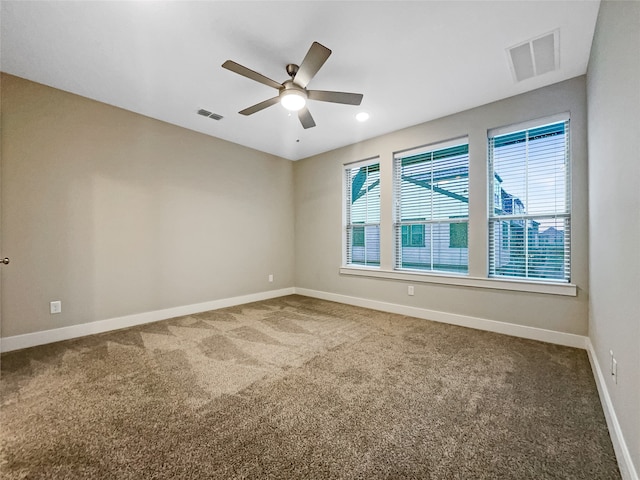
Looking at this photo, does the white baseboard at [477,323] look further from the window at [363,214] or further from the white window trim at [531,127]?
the window at [363,214]

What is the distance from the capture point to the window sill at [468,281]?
2.83 meters

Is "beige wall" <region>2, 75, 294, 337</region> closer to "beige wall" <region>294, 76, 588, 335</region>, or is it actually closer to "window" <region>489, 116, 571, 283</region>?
"beige wall" <region>294, 76, 588, 335</region>

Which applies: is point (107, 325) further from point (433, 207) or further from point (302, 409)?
point (433, 207)

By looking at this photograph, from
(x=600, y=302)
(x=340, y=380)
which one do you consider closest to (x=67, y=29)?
(x=340, y=380)

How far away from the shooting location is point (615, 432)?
1.44 m

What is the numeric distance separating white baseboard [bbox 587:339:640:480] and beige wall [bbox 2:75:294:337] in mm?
4289

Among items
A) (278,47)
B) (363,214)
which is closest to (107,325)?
(278,47)

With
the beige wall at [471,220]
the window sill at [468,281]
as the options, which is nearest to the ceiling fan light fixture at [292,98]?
the beige wall at [471,220]

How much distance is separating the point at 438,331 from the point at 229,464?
8.73ft

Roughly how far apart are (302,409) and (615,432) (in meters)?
1.69

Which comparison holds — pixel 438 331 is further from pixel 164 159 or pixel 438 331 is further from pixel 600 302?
pixel 164 159

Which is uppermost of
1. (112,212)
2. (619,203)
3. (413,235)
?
(112,212)

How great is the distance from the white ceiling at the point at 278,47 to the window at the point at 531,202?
0.57 m

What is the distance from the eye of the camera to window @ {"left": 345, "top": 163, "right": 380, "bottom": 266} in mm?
4512
